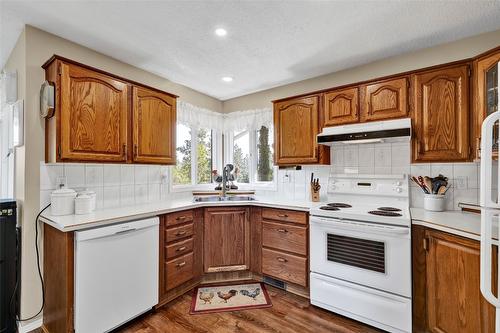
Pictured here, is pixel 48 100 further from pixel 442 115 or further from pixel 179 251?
pixel 442 115

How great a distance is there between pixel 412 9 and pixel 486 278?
174 centimetres

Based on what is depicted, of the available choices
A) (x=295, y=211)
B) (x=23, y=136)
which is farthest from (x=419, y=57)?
(x=23, y=136)

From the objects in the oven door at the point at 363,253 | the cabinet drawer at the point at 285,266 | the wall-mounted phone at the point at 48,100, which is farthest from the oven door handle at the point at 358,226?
the wall-mounted phone at the point at 48,100

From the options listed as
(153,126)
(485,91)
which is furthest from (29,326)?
(485,91)

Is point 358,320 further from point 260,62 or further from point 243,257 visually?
point 260,62

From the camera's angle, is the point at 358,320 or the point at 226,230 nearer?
the point at 358,320

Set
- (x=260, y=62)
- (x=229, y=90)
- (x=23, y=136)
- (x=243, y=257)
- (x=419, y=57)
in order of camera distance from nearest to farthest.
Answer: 1. (x=23, y=136)
2. (x=419, y=57)
3. (x=260, y=62)
4. (x=243, y=257)
5. (x=229, y=90)

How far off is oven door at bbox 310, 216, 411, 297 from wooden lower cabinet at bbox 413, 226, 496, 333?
0.30ft

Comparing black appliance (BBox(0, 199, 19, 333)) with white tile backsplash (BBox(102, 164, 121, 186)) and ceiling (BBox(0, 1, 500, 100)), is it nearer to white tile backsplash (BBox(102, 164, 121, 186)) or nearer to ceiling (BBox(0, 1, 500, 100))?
white tile backsplash (BBox(102, 164, 121, 186))

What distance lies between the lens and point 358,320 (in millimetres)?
1981

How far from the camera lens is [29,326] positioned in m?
1.85

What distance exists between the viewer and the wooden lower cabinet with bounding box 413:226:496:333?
4.81 ft

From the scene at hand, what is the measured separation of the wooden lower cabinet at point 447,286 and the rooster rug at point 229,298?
1.24 m

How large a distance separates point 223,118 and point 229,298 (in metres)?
2.51
